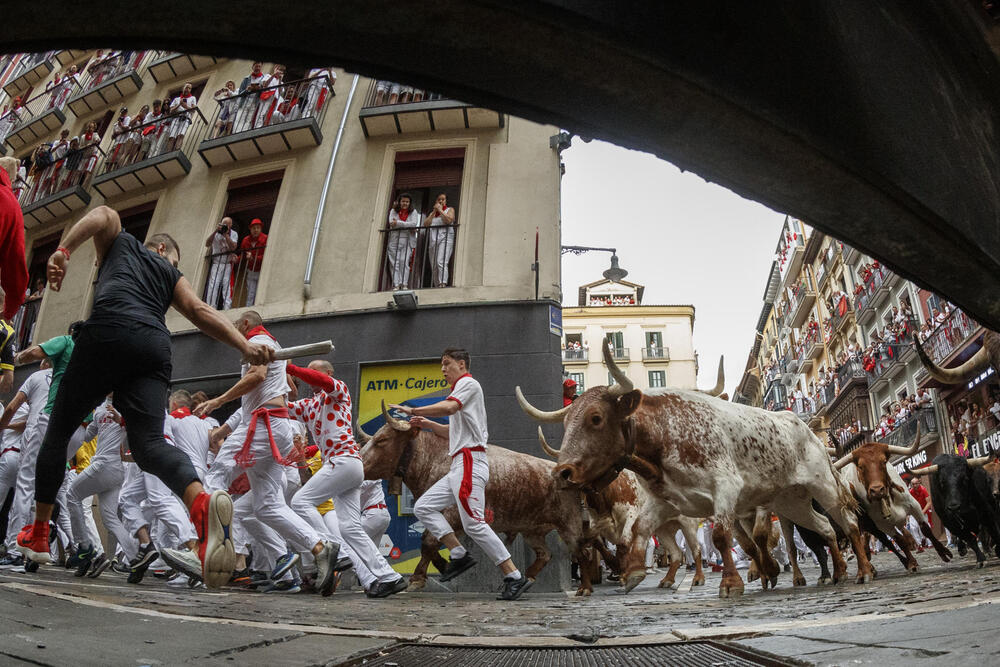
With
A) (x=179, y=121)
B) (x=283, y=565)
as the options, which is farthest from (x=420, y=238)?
(x=179, y=121)

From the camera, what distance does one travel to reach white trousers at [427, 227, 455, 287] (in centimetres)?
1229

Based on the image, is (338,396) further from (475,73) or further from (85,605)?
(475,73)

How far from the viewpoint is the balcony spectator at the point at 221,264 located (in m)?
13.8

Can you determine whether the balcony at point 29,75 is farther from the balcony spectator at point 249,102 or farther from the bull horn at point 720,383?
the bull horn at point 720,383

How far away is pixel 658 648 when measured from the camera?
2.83 metres

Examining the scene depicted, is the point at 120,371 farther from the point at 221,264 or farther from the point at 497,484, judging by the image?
the point at 221,264

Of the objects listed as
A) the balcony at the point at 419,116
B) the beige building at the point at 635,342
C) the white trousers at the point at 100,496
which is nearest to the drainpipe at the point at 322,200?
the balcony at the point at 419,116

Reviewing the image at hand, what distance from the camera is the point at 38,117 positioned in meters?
20.7

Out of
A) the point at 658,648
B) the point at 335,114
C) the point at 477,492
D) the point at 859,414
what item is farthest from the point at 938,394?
the point at 658,648

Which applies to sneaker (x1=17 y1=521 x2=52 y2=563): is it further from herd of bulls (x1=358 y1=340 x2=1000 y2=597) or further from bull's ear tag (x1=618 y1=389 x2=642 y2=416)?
bull's ear tag (x1=618 y1=389 x2=642 y2=416)

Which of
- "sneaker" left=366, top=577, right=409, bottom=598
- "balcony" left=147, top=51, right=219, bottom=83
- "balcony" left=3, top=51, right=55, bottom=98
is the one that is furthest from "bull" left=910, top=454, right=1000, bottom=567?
"balcony" left=3, top=51, right=55, bottom=98

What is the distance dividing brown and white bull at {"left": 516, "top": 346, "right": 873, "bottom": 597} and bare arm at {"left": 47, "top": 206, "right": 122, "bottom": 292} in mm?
3614

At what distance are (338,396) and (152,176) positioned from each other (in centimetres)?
1213

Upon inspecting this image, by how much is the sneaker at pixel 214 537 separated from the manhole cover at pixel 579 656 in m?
0.92
